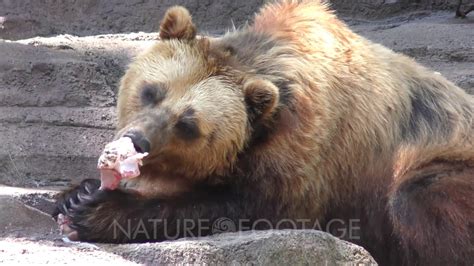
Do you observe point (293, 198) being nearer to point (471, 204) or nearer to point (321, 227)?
point (321, 227)

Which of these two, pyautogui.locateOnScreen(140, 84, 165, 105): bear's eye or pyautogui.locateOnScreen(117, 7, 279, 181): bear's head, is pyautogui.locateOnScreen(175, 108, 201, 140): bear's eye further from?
pyautogui.locateOnScreen(140, 84, 165, 105): bear's eye

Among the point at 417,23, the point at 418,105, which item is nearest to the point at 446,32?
the point at 417,23

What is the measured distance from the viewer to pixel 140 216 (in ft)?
18.0

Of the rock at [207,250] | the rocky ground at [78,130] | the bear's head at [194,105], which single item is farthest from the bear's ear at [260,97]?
the rocky ground at [78,130]

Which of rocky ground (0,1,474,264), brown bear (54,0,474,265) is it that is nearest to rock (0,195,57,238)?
rocky ground (0,1,474,264)

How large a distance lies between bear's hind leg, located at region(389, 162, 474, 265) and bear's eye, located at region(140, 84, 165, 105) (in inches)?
57.7

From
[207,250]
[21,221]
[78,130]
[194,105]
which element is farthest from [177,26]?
[78,130]

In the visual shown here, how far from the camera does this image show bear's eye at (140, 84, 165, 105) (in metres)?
5.50

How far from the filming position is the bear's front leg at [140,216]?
544 cm

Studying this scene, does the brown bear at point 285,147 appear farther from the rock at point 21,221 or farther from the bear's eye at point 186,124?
the rock at point 21,221

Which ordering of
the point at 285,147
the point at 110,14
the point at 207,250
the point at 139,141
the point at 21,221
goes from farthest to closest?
the point at 110,14, the point at 285,147, the point at 21,221, the point at 139,141, the point at 207,250

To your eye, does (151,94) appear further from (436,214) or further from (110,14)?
(110,14)

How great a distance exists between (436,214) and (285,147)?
91 centimetres

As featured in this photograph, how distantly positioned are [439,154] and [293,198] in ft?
3.12
